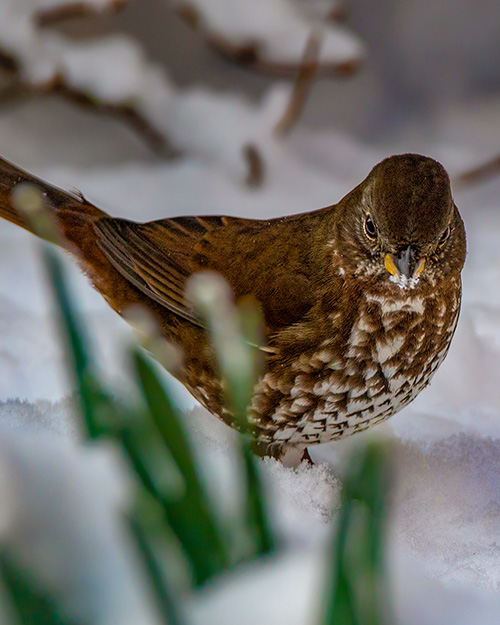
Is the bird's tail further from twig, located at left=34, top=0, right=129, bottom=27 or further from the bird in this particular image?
twig, located at left=34, top=0, right=129, bottom=27

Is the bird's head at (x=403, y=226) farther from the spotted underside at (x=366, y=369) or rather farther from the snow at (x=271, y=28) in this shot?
the snow at (x=271, y=28)

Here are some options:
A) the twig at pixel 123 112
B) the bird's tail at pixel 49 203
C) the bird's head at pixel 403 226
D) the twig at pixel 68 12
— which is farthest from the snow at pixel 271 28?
the bird's head at pixel 403 226

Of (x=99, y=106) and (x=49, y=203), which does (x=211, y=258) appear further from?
(x=99, y=106)

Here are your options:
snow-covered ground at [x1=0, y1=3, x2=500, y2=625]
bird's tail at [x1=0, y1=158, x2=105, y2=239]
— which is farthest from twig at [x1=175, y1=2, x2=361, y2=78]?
bird's tail at [x1=0, y1=158, x2=105, y2=239]

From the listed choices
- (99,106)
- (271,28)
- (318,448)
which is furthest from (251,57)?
(318,448)

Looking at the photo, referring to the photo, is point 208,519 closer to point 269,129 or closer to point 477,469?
point 477,469

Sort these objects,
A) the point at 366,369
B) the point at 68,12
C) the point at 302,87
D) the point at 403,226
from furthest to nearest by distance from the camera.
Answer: the point at 302,87 < the point at 68,12 < the point at 366,369 < the point at 403,226
